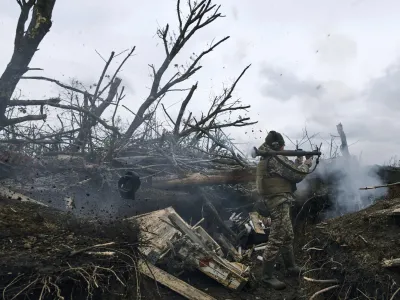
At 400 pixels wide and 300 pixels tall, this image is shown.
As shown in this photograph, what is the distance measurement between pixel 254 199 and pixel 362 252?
17.4 ft

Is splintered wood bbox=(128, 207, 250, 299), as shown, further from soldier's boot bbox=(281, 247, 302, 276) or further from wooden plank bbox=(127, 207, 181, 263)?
soldier's boot bbox=(281, 247, 302, 276)

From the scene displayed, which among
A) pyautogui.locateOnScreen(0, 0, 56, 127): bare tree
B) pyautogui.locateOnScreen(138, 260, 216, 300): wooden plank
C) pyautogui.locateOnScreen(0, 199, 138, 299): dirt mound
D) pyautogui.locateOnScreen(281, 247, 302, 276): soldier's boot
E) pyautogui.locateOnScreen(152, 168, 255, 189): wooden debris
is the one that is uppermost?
pyautogui.locateOnScreen(0, 0, 56, 127): bare tree

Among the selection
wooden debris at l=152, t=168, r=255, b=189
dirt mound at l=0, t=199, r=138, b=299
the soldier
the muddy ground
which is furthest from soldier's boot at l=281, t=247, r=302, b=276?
dirt mound at l=0, t=199, r=138, b=299

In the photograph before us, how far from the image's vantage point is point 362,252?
12.3 feet

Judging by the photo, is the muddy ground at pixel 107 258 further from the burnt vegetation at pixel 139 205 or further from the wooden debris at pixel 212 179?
the wooden debris at pixel 212 179

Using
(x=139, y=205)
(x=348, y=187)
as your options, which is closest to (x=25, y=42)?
(x=139, y=205)

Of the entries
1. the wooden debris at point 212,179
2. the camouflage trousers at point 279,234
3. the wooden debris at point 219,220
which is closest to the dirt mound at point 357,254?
the camouflage trousers at point 279,234

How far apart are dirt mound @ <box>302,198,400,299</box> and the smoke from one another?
8.13ft

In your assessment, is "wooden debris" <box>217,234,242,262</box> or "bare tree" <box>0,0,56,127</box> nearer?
"wooden debris" <box>217,234,242,262</box>

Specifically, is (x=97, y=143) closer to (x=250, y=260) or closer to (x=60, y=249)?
(x=250, y=260)

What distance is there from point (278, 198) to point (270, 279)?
1.33 meters

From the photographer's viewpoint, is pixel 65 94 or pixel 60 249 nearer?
pixel 60 249

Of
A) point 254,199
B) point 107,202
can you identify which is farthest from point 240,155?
point 107,202

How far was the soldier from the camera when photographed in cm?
594
